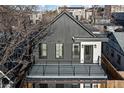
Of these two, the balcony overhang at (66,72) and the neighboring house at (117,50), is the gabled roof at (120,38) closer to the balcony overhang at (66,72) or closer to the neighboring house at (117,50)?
the neighboring house at (117,50)

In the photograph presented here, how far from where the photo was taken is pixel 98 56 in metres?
13.8

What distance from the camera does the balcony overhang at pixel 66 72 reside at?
37.9 ft

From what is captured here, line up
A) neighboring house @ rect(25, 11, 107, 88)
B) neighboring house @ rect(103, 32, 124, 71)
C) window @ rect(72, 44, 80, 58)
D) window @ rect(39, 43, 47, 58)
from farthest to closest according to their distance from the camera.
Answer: neighboring house @ rect(103, 32, 124, 71), window @ rect(72, 44, 80, 58), window @ rect(39, 43, 47, 58), neighboring house @ rect(25, 11, 107, 88)

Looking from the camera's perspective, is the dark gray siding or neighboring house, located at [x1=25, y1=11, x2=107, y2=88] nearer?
neighboring house, located at [x1=25, y1=11, x2=107, y2=88]

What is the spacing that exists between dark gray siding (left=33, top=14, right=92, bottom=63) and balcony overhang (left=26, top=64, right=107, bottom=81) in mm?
568

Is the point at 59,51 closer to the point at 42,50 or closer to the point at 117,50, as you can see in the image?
the point at 42,50

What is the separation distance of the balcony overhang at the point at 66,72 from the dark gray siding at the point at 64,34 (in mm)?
568

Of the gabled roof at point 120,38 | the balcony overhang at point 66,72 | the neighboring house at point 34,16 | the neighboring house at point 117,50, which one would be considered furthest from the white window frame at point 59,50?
the gabled roof at point 120,38

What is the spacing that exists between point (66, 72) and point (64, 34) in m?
2.73

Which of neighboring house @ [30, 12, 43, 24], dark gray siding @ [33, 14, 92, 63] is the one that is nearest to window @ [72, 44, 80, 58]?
dark gray siding @ [33, 14, 92, 63]

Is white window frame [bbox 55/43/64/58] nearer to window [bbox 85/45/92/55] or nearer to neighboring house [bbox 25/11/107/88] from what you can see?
neighboring house [bbox 25/11/107/88]

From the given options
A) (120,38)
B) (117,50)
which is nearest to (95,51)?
(117,50)

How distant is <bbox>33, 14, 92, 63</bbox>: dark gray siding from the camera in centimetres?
1393
